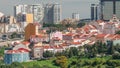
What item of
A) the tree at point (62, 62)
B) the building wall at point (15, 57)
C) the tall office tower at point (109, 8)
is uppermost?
the tall office tower at point (109, 8)

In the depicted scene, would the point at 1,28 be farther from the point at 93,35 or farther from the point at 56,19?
the point at 93,35

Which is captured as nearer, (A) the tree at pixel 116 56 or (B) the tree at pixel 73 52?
(A) the tree at pixel 116 56

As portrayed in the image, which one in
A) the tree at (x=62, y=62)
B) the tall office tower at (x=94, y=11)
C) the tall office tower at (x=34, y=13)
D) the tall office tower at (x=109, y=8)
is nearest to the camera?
the tree at (x=62, y=62)

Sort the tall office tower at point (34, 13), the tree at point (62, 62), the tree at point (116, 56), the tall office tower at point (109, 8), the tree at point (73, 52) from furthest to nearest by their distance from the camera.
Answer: the tall office tower at point (34, 13), the tall office tower at point (109, 8), the tree at point (73, 52), the tree at point (116, 56), the tree at point (62, 62)

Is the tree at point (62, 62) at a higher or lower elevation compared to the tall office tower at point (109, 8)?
lower

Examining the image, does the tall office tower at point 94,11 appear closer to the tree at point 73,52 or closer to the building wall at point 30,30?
the building wall at point 30,30

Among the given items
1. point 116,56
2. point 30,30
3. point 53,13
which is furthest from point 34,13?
point 116,56

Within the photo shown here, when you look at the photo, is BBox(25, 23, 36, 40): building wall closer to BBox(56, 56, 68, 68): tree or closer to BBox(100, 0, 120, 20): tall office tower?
BBox(100, 0, 120, 20): tall office tower

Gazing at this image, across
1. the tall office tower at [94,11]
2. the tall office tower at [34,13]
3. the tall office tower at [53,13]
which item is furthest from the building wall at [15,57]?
the tall office tower at [53,13]

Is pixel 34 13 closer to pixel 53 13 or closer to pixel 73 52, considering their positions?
pixel 53 13
